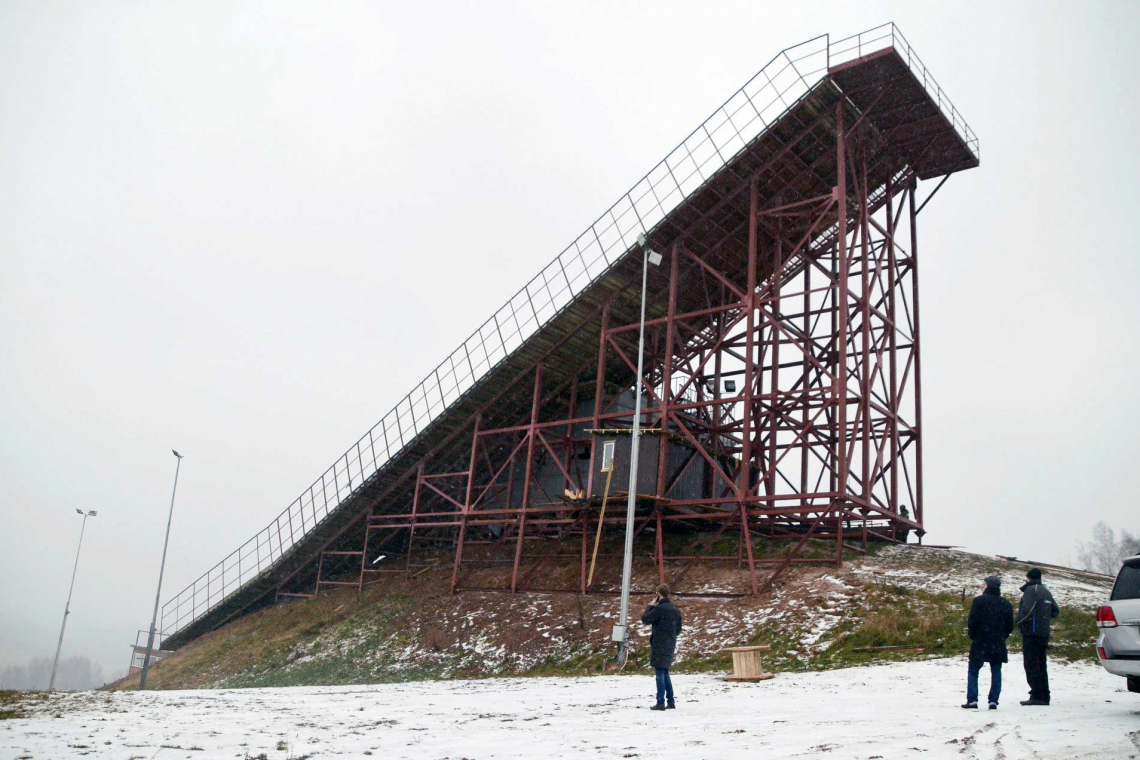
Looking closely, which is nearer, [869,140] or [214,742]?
[214,742]

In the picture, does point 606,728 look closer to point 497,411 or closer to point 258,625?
point 497,411

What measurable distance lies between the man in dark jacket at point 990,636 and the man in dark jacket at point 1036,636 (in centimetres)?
28

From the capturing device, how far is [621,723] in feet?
36.2

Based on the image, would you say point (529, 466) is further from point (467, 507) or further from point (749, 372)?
point (749, 372)

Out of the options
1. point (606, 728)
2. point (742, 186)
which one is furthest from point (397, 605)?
point (606, 728)

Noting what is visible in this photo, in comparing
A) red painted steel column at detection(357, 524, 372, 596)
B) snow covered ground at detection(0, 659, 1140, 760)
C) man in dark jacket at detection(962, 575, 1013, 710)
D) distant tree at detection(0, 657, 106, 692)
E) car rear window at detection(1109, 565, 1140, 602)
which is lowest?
distant tree at detection(0, 657, 106, 692)

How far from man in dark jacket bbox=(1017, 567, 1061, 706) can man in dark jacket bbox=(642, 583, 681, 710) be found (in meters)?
4.41

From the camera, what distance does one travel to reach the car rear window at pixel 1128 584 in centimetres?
1018

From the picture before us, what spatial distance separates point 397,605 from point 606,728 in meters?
22.2

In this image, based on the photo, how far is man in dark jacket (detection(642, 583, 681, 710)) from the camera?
12125 mm

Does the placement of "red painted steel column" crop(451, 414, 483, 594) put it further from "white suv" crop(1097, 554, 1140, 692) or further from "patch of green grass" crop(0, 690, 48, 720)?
"white suv" crop(1097, 554, 1140, 692)

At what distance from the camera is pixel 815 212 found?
27859mm

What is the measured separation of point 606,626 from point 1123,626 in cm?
1511

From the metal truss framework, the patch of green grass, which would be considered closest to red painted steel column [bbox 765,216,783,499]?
the metal truss framework
